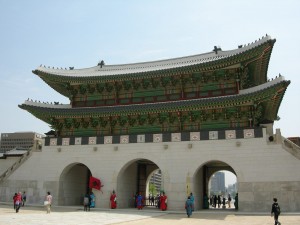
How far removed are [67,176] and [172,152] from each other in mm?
10251

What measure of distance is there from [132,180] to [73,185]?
5.50 meters

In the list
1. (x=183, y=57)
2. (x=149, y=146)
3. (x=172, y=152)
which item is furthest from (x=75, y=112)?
(x=183, y=57)

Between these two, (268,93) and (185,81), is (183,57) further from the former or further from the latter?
(268,93)

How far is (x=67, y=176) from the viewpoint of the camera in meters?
29.0

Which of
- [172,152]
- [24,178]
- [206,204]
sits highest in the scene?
[172,152]

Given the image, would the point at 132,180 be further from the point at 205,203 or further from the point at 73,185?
the point at 205,203

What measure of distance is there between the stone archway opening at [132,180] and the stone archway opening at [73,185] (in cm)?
476

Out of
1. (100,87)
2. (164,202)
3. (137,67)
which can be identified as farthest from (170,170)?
(137,67)

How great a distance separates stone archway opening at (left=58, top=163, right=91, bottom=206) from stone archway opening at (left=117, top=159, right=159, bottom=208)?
4.76 m

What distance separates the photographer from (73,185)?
2975 cm

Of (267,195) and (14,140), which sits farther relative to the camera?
(14,140)

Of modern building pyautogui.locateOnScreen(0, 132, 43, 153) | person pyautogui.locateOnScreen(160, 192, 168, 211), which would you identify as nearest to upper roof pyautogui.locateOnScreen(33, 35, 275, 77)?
person pyautogui.locateOnScreen(160, 192, 168, 211)

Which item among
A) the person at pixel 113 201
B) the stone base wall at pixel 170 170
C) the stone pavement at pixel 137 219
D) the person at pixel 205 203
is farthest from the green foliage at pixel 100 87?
the person at pixel 205 203

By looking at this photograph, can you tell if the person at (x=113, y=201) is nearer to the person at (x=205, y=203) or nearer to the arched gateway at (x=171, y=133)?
the arched gateway at (x=171, y=133)
